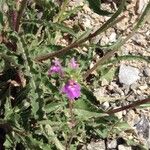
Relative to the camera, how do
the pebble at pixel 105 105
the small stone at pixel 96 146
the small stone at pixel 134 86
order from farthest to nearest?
the small stone at pixel 134 86
the pebble at pixel 105 105
the small stone at pixel 96 146

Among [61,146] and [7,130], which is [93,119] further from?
[7,130]

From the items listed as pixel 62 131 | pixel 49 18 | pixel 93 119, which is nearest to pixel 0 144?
pixel 62 131

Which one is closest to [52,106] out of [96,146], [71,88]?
[71,88]

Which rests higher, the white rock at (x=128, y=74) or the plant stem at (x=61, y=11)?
the plant stem at (x=61, y=11)

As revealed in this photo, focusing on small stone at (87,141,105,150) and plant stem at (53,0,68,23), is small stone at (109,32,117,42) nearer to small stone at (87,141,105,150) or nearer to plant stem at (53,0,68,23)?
plant stem at (53,0,68,23)

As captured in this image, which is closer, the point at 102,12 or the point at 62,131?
the point at 102,12

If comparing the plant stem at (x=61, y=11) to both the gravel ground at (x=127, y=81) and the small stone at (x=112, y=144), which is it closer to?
the gravel ground at (x=127, y=81)

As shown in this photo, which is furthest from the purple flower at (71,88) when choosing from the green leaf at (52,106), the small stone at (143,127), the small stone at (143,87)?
the small stone at (143,87)

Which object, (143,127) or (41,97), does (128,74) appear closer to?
(143,127)
